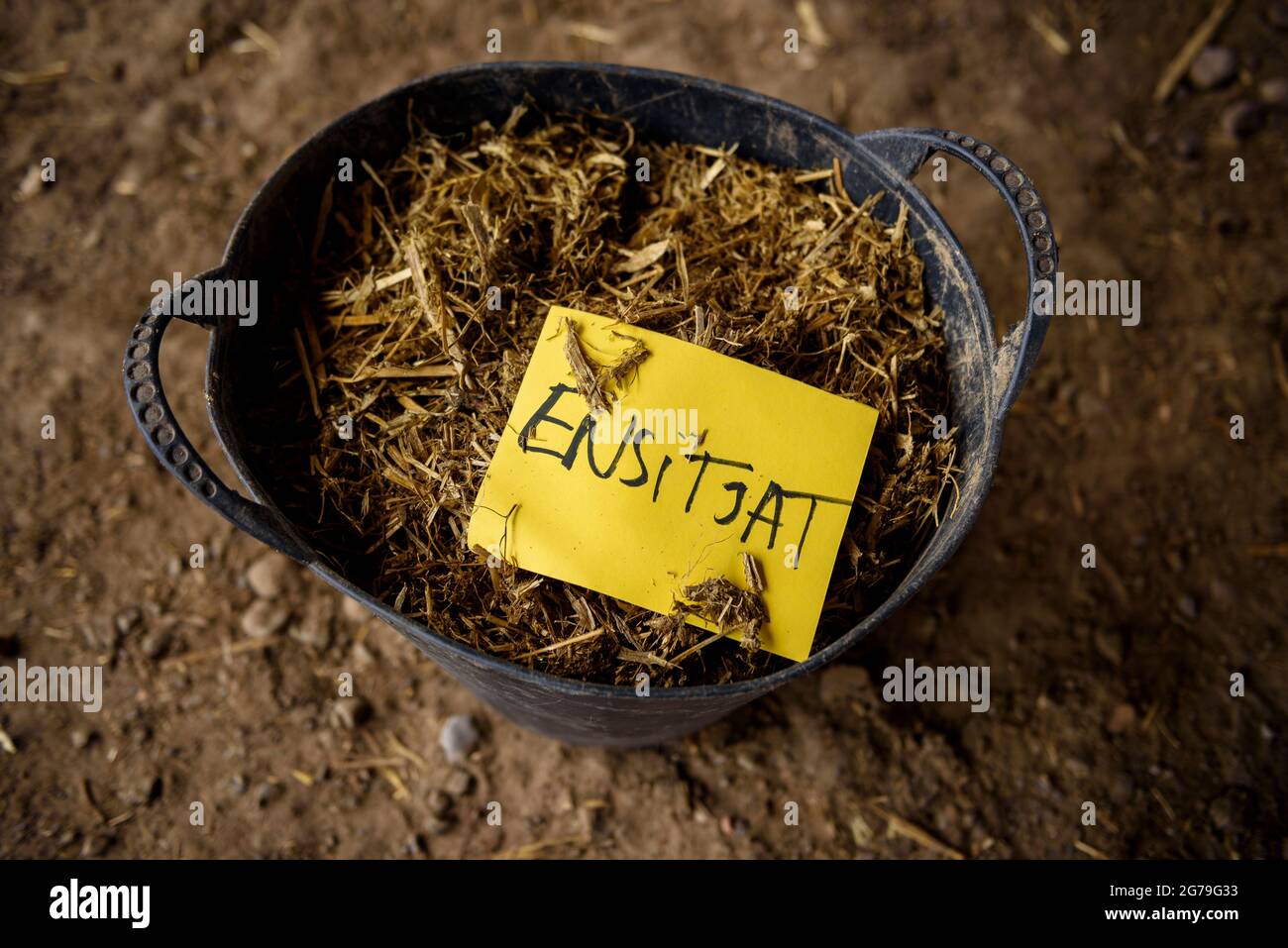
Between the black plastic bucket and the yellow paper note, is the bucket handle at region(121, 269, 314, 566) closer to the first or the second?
the black plastic bucket

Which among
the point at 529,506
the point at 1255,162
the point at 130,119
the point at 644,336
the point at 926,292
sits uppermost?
the point at 130,119

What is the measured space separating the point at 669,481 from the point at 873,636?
105 centimetres

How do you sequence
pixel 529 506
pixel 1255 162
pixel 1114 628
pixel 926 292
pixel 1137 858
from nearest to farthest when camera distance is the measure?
pixel 529 506 < pixel 926 292 < pixel 1137 858 < pixel 1114 628 < pixel 1255 162

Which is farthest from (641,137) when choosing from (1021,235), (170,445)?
(170,445)

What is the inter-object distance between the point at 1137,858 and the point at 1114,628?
0.52m

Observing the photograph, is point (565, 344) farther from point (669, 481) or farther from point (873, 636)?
point (873, 636)

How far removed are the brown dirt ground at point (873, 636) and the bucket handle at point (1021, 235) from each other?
998mm

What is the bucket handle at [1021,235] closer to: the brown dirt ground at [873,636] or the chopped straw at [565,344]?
the chopped straw at [565,344]

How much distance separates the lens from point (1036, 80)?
2455 millimetres

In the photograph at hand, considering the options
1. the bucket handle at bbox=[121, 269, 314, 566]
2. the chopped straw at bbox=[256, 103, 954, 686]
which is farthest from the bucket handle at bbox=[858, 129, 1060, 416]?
the bucket handle at bbox=[121, 269, 314, 566]

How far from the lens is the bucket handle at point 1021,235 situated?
108 cm

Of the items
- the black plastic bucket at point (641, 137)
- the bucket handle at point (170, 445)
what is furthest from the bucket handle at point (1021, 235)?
the bucket handle at point (170, 445)

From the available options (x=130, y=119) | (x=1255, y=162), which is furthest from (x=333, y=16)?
(x=1255, y=162)
